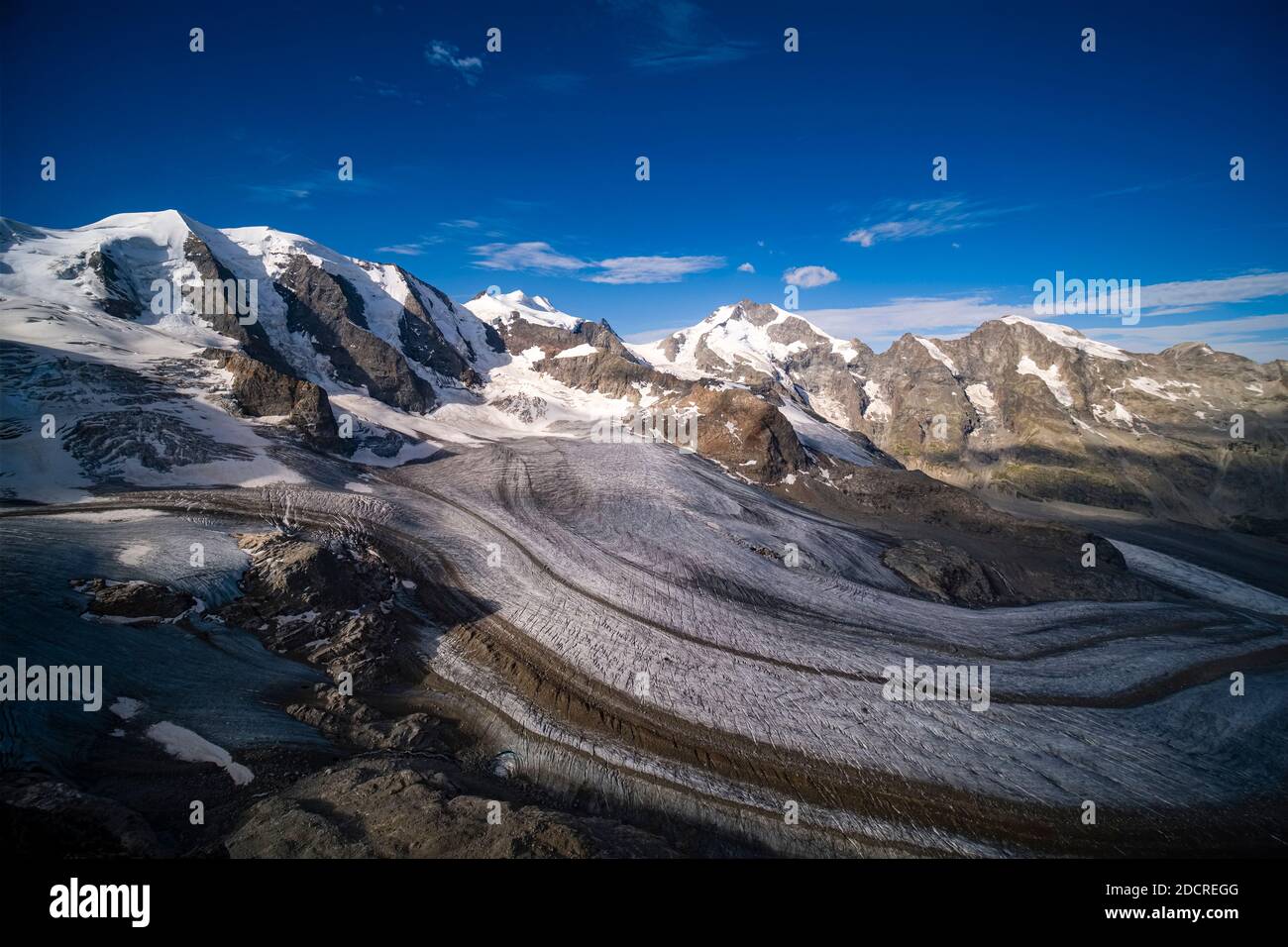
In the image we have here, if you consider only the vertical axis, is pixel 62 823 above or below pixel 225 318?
below

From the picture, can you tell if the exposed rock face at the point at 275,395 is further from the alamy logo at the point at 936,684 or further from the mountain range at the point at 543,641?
the alamy logo at the point at 936,684

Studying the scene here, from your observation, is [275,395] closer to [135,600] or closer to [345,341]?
[135,600]

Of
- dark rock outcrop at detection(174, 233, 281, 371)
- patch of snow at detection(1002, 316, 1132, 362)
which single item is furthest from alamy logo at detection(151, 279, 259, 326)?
patch of snow at detection(1002, 316, 1132, 362)

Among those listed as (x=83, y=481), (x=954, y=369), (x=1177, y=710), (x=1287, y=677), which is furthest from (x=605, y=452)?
(x=954, y=369)

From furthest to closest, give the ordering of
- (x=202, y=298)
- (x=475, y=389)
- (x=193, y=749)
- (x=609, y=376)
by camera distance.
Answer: (x=609, y=376) → (x=475, y=389) → (x=202, y=298) → (x=193, y=749)

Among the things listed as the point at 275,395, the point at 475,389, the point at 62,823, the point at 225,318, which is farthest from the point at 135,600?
the point at 475,389

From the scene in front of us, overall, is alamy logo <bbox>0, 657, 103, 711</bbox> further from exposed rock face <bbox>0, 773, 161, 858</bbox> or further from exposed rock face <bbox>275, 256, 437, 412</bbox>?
exposed rock face <bbox>275, 256, 437, 412</bbox>
